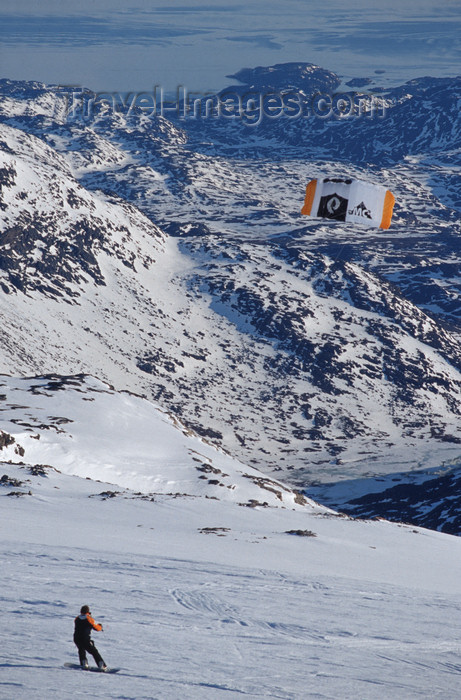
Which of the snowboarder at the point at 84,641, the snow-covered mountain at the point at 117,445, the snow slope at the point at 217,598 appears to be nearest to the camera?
the snowboarder at the point at 84,641

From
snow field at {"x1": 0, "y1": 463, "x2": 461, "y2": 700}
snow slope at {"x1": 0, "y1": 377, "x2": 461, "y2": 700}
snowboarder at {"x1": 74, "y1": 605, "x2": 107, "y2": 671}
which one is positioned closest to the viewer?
snowboarder at {"x1": 74, "y1": 605, "x2": 107, "y2": 671}

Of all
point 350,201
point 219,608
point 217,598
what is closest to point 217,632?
point 219,608

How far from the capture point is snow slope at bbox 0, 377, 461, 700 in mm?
24406

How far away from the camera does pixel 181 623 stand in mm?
29203

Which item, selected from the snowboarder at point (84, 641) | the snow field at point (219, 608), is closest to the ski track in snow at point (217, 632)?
the snow field at point (219, 608)

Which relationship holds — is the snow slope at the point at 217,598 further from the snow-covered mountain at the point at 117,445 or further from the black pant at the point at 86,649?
the snow-covered mountain at the point at 117,445

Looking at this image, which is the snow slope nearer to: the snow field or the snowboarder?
the snow field

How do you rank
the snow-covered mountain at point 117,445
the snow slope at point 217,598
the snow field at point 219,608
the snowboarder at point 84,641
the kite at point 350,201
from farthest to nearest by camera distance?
the snow-covered mountain at point 117,445
the kite at point 350,201
the snow slope at point 217,598
the snow field at point 219,608
the snowboarder at point 84,641

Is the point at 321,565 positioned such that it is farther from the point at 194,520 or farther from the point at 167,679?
the point at 167,679

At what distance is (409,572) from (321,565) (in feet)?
17.0

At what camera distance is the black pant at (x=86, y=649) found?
23797 mm

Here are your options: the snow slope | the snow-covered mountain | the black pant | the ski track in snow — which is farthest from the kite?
the black pant

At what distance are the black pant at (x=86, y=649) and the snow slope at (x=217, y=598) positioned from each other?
53 cm

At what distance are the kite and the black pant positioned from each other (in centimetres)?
6028
